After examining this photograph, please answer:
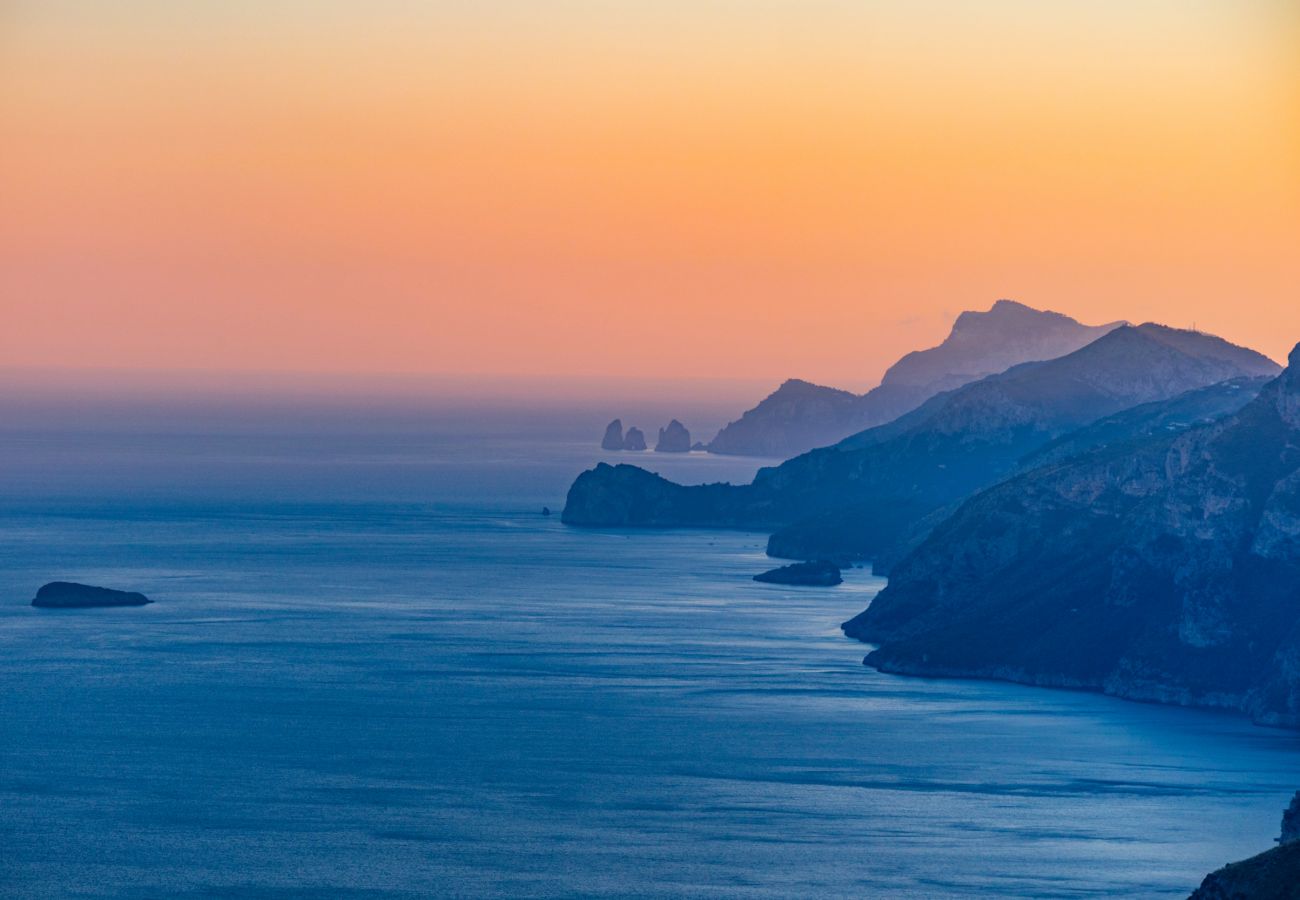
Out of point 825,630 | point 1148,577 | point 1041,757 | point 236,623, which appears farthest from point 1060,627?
point 236,623

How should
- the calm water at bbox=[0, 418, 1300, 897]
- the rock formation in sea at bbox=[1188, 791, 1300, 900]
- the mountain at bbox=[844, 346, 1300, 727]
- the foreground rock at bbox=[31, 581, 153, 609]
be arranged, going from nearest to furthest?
the rock formation in sea at bbox=[1188, 791, 1300, 900] → the calm water at bbox=[0, 418, 1300, 897] → the mountain at bbox=[844, 346, 1300, 727] → the foreground rock at bbox=[31, 581, 153, 609]

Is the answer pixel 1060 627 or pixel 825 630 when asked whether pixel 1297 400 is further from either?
pixel 825 630

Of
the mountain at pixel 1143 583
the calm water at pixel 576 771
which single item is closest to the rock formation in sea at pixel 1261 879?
the calm water at pixel 576 771

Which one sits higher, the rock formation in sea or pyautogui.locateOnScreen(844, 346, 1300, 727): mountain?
pyautogui.locateOnScreen(844, 346, 1300, 727): mountain

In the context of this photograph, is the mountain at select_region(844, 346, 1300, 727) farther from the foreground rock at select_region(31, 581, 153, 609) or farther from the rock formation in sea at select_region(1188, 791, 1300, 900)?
the rock formation in sea at select_region(1188, 791, 1300, 900)

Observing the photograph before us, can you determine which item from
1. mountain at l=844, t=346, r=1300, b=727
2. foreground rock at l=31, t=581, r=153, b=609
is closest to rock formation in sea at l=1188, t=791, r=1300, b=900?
mountain at l=844, t=346, r=1300, b=727

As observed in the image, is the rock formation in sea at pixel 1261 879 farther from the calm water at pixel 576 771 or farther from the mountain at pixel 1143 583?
the mountain at pixel 1143 583
